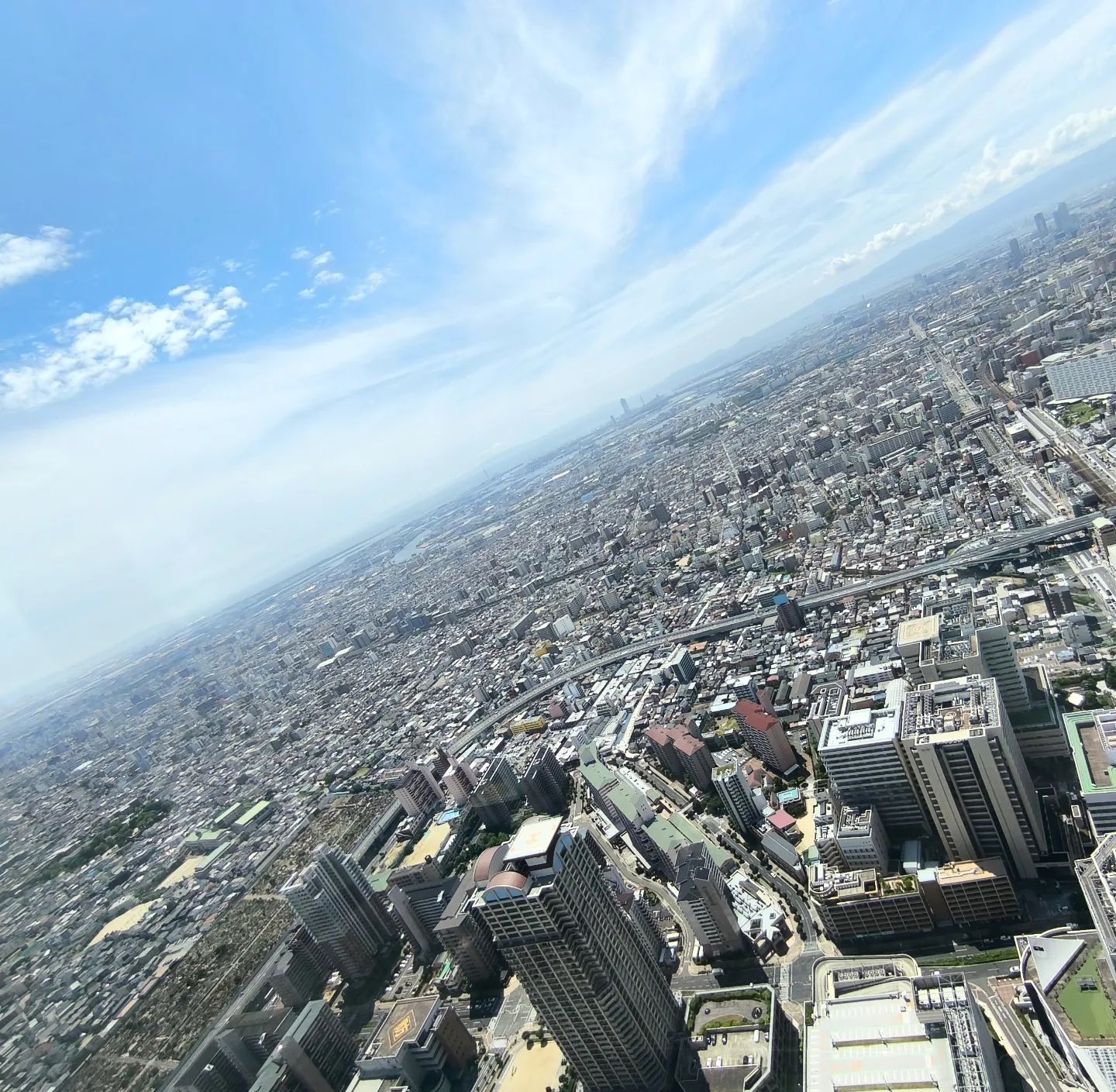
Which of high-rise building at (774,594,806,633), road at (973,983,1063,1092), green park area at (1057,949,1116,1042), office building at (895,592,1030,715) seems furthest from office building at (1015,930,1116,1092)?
high-rise building at (774,594,806,633)

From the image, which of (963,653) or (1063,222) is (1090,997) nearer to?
(963,653)

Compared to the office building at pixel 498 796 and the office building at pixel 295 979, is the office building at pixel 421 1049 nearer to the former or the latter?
the office building at pixel 295 979

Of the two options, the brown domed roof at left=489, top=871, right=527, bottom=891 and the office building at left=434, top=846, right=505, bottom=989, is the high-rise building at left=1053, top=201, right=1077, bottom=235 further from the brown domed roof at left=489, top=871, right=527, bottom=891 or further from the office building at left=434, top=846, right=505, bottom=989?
the brown domed roof at left=489, top=871, right=527, bottom=891

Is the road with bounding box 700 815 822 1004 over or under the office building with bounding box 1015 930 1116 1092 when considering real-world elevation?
under

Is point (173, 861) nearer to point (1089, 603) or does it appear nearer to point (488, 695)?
point (488, 695)

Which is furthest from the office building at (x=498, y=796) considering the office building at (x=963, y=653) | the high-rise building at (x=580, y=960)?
the office building at (x=963, y=653)

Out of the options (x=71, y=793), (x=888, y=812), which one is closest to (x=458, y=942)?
(x=888, y=812)

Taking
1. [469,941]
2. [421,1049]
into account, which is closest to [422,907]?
[469,941]
